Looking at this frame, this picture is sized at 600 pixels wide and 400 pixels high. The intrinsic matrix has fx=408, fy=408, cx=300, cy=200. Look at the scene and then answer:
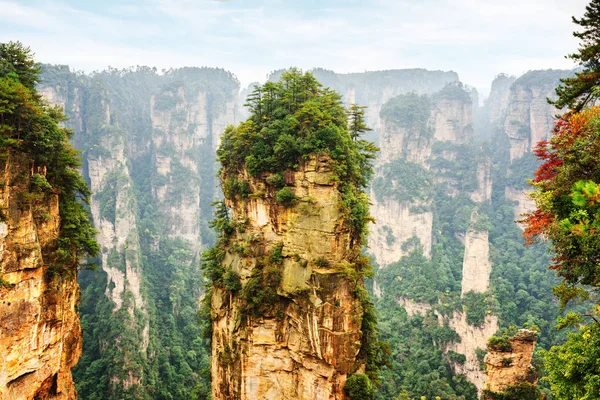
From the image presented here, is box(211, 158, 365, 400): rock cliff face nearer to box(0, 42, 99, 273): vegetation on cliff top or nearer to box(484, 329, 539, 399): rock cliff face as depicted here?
box(0, 42, 99, 273): vegetation on cliff top

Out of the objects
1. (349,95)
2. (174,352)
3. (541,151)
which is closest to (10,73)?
(541,151)

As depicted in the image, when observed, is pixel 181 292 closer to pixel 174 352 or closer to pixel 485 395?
pixel 174 352

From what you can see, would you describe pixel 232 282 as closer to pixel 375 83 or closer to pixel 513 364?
pixel 513 364

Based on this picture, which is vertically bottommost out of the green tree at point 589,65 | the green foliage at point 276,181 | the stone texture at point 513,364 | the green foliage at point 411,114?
the stone texture at point 513,364

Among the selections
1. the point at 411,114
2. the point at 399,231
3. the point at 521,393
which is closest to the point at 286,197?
the point at 521,393

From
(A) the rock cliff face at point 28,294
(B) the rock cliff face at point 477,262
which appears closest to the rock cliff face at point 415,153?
(B) the rock cliff face at point 477,262

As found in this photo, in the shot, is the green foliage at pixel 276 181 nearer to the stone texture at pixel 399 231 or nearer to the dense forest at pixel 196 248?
the dense forest at pixel 196 248
